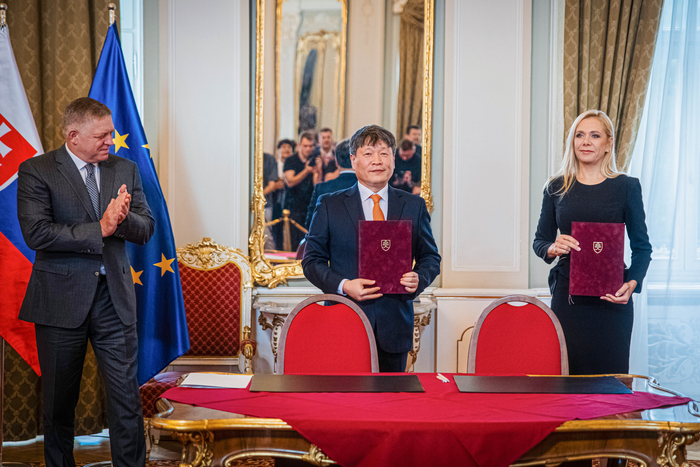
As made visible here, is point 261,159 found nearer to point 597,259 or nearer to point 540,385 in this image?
point 597,259

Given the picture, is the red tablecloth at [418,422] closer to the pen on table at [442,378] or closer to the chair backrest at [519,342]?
the pen on table at [442,378]

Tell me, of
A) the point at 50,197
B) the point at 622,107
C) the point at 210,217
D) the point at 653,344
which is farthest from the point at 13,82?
the point at 653,344

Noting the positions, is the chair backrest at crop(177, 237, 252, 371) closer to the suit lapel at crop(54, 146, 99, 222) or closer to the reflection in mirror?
the reflection in mirror

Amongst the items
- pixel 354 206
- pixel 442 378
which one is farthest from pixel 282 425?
pixel 354 206

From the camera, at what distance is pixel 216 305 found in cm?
390

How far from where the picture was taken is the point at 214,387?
6.24 feet

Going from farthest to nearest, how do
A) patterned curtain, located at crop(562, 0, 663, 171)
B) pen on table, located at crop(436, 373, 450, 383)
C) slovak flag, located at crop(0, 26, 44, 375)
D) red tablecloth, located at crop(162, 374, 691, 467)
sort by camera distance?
patterned curtain, located at crop(562, 0, 663, 171), slovak flag, located at crop(0, 26, 44, 375), pen on table, located at crop(436, 373, 450, 383), red tablecloth, located at crop(162, 374, 691, 467)

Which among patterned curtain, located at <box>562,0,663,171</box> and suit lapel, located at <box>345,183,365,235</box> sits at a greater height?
patterned curtain, located at <box>562,0,663,171</box>

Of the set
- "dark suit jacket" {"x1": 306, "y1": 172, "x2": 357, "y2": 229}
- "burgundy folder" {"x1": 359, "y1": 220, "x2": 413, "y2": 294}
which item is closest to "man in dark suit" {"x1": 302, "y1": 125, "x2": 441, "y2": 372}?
"burgundy folder" {"x1": 359, "y1": 220, "x2": 413, "y2": 294}

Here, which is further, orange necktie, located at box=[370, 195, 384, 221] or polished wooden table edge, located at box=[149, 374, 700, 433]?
orange necktie, located at box=[370, 195, 384, 221]

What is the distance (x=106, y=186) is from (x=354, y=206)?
112 cm

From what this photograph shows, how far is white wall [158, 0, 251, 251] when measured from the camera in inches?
165

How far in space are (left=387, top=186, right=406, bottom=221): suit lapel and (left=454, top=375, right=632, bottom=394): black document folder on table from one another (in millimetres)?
813

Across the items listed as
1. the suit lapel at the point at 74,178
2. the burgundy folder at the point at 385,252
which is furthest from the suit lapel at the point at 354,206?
the suit lapel at the point at 74,178
